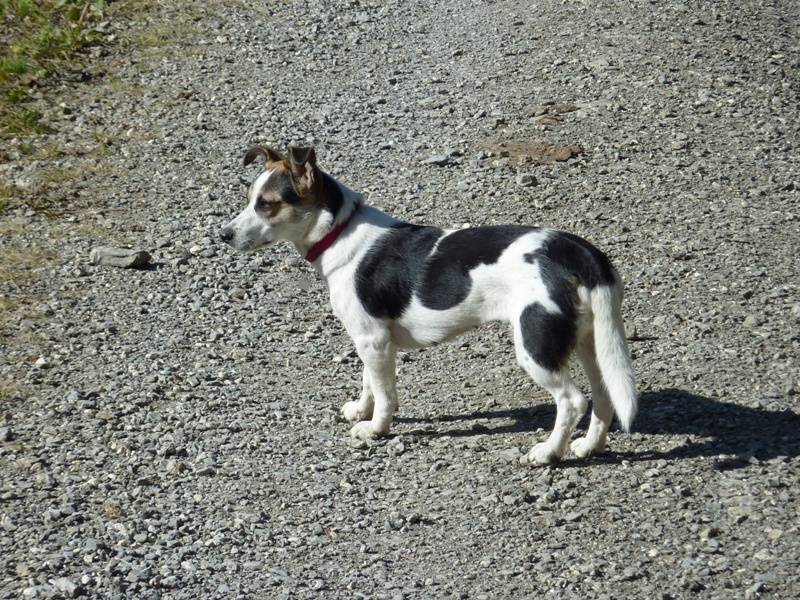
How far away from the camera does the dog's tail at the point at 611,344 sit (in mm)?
4824

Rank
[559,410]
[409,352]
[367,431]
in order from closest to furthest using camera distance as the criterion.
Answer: [559,410]
[367,431]
[409,352]

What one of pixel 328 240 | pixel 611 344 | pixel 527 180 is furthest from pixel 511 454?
pixel 527 180

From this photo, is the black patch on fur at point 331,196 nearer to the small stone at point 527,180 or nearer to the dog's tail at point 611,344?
the dog's tail at point 611,344

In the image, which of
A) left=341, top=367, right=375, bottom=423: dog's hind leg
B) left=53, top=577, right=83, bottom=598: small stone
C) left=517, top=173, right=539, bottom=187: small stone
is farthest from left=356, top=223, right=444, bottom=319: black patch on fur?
left=517, top=173, right=539, bottom=187: small stone

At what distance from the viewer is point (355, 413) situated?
5.88 metres

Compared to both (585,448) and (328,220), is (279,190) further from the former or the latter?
(585,448)

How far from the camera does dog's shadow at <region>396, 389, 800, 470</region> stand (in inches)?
204

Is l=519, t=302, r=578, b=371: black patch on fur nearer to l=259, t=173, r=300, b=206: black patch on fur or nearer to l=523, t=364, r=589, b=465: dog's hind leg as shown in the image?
l=523, t=364, r=589, b=465: dog's hind leg

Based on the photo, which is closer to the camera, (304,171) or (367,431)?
(304,171)

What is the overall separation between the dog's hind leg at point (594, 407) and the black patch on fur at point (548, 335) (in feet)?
0.85

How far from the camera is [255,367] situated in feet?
21.5

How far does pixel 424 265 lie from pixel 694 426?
174cm

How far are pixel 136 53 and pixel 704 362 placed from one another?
26.1 ft

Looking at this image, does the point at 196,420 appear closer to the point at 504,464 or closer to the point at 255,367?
Result: the point at 255,367
